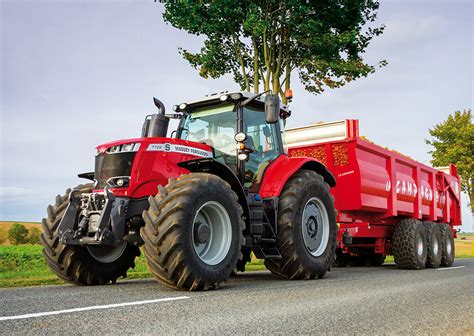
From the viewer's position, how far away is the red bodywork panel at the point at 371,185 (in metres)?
9.84

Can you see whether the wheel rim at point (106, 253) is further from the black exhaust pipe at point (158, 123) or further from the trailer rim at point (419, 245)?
the trailer rim at point (419, 245)

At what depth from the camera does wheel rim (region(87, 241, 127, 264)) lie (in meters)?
6.79

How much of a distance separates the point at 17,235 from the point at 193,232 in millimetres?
→ 17050

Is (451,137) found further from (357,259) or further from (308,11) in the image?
(357,259)

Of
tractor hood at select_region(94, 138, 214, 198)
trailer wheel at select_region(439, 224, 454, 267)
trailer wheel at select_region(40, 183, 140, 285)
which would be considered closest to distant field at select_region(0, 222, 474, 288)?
trailer wheel at select_region(40, 183, 140, 285)

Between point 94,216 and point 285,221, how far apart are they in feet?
8.20

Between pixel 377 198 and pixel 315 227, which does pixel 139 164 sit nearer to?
pixel 315 227

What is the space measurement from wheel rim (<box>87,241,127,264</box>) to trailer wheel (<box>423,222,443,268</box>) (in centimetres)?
769

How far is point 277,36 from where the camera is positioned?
1720 cm

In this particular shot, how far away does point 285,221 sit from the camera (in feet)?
23.4

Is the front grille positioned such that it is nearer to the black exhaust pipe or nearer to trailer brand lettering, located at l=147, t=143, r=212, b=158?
trailer brand lettering, located at l=147, t=143, r=212, b=158

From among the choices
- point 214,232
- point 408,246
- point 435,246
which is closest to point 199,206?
point 214,232

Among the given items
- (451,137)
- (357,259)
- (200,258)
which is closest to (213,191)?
(200,258)

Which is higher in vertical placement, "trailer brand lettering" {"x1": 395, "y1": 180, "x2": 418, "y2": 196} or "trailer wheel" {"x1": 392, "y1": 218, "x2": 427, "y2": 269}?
"trailer brand lettering" {"x1": 395, "y1": 180, "x2": 418, "y2": 196}
